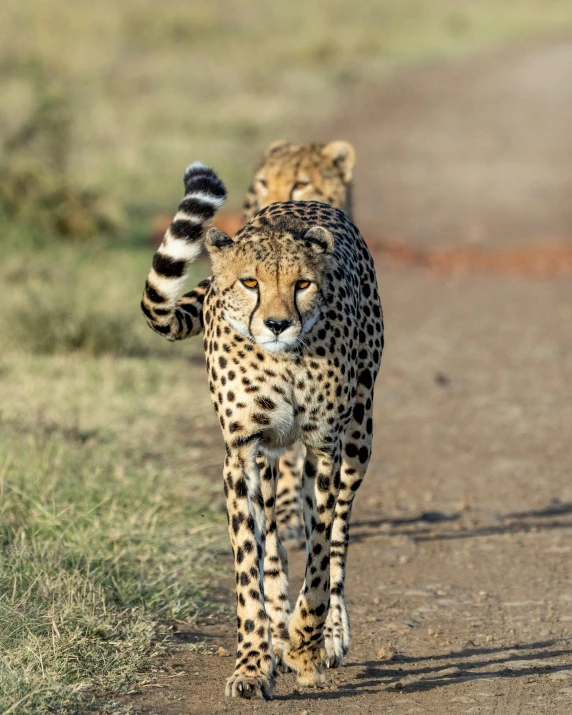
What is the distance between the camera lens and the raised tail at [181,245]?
403 cm

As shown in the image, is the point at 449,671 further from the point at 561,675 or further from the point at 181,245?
the point at 181,245

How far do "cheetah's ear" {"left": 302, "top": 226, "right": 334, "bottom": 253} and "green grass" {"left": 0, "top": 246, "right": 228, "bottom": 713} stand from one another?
1.17m

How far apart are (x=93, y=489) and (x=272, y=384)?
1.70m

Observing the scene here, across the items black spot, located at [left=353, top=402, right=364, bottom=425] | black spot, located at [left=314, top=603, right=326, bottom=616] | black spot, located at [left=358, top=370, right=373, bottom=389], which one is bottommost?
black spot, located at [left=314, top=603, right=326, bottom=616]

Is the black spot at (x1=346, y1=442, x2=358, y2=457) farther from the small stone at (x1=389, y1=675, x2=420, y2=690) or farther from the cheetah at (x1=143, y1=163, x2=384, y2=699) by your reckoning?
the small stone at (x1=389, y1=675, x2=420, y2=690)

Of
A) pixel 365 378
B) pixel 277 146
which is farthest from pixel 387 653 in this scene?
pixel 277 146

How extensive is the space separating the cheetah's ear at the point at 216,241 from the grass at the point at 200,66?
29.9 ft

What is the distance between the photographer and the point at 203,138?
1620 centimetres

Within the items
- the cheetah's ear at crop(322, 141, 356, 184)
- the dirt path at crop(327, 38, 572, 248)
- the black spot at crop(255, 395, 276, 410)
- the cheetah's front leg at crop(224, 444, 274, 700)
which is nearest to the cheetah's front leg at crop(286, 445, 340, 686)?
the cheetah's front leg at crop(224, 444, 274, 700)

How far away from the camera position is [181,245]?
4031 mm

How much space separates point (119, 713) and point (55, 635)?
38 cm

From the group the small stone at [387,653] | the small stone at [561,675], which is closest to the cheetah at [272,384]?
the small stone at [387,653]

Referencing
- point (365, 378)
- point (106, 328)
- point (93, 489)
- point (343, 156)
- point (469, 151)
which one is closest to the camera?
point (365, 378)

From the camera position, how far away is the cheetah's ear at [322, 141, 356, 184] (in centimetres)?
605
